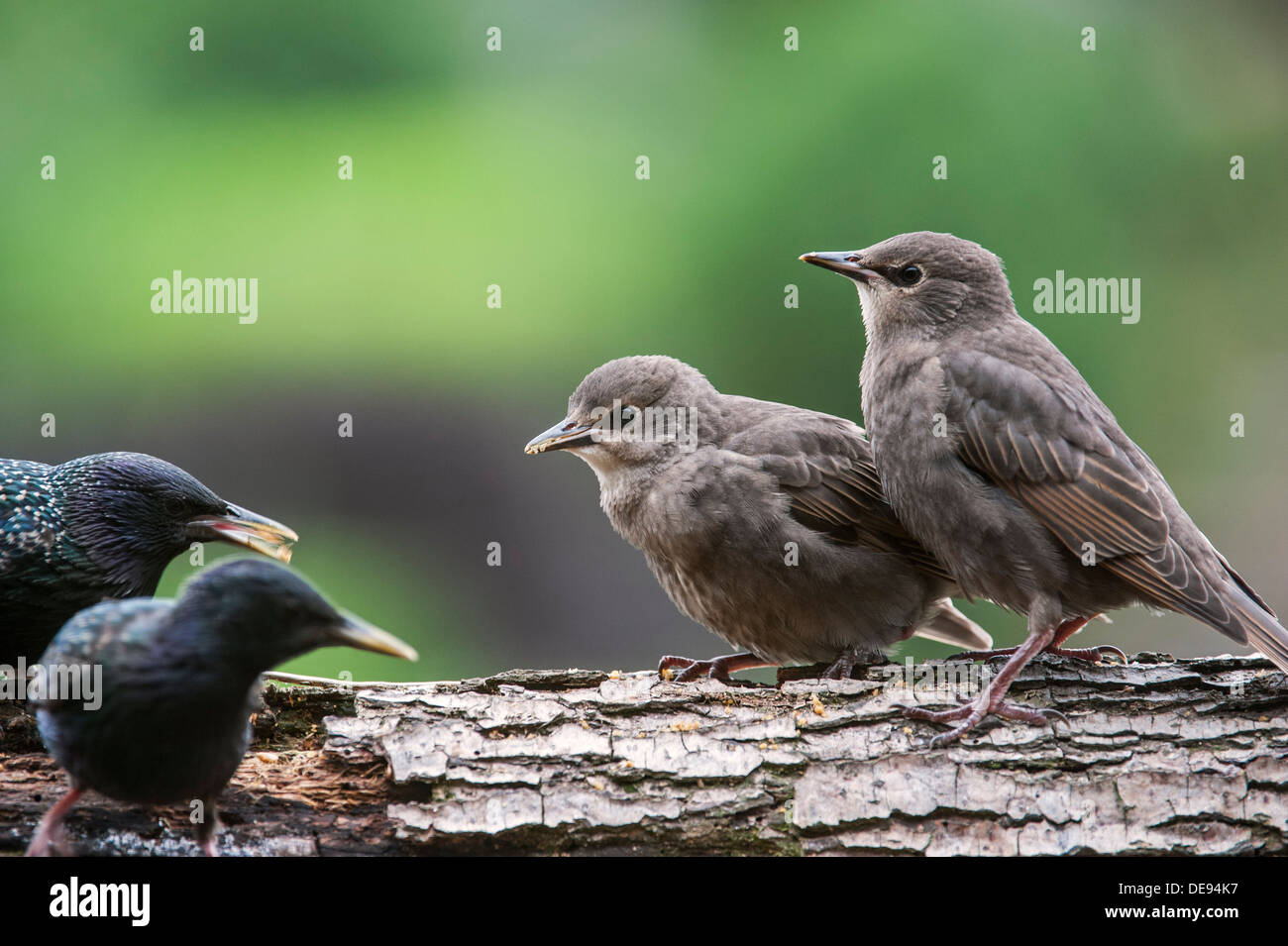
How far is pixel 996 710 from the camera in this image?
380 cm

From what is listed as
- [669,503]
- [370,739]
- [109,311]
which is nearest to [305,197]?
[109,311]

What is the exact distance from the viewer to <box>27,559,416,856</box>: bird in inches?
112

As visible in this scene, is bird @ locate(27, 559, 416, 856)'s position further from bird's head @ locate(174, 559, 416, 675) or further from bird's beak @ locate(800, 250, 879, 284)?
bird's beak @ locate(800, 250, 879, 284)

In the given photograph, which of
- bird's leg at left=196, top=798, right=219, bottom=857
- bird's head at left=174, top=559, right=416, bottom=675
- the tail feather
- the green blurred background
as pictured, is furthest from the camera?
the green blurred background

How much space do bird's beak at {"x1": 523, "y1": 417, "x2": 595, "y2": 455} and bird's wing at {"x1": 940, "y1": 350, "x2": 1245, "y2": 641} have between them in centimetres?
133

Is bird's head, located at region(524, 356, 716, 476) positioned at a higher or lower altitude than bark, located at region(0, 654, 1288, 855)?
higher

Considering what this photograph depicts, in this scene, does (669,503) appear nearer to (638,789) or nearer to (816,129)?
(638,789)

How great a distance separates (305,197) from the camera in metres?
7.49

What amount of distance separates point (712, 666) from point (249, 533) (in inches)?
69.0

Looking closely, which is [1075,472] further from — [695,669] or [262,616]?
[262,616]

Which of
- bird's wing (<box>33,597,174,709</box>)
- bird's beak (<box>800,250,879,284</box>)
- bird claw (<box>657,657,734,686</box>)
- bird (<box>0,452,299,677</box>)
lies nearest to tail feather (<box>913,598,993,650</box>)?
bird claw (<box>657,657,734,686</box>)

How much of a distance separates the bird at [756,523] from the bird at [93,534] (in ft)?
3.76

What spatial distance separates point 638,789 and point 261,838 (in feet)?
3.40

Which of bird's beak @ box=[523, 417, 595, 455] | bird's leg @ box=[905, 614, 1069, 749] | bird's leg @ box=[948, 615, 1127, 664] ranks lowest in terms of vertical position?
bird's leg @ box=[905, 614, 1069, 749]
